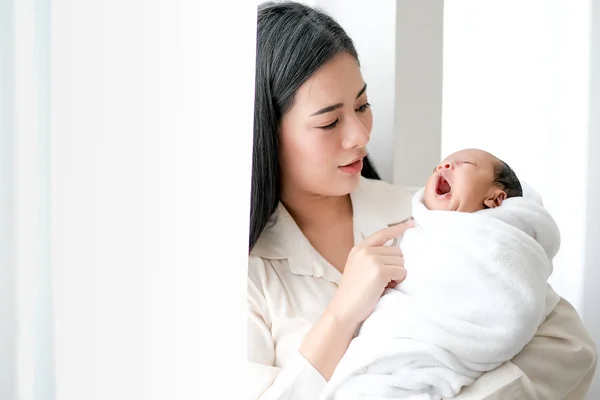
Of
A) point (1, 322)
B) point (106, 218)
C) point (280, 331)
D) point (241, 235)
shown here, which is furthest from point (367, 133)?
point (1, 322)

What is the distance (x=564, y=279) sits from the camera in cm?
174

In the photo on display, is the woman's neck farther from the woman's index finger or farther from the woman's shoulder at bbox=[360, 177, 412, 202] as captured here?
the woman's index finger

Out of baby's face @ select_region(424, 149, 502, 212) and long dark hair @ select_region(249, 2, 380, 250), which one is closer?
baby's face @ select_region(424, 149, 502, 212)

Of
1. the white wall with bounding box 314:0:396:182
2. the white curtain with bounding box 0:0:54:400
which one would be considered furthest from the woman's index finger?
the white curtain with bounding box 0:0:54:400

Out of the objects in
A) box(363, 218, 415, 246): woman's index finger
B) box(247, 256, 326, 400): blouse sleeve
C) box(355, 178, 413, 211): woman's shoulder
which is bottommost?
box(247, 256, 326, 400): blouse sleeve

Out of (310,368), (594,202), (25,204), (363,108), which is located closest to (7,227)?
(25,204)

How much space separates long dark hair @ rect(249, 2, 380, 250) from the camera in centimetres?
127

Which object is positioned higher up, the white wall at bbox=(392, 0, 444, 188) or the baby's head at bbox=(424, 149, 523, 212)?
the white wall at bbox=(392, 0, 444, 188)

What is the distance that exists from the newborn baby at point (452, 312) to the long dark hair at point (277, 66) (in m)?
0.37

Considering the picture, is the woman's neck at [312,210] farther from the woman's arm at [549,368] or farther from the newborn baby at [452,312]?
the woman's arm at [549,368]

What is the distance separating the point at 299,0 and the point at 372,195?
494mm

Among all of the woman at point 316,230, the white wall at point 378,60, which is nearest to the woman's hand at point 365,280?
the woman at point 316,230

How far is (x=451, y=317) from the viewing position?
1.00 metres

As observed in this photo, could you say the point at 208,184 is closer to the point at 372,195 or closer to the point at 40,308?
the point at 40,308
